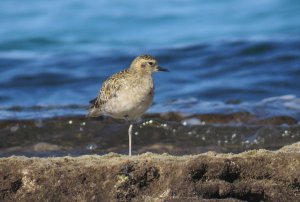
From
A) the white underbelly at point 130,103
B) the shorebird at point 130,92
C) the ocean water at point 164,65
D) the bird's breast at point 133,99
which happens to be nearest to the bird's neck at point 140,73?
the shorebird at point 130,92

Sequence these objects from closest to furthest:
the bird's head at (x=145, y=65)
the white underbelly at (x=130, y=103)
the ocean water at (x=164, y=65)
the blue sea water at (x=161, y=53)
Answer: the white underbelly at (x=130, y=103)
the bird's head at (x=145, y=65)
the ocean water at (x=164, y=65)
the blue sea water at (x=161, y=53)

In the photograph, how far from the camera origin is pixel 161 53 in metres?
19.0

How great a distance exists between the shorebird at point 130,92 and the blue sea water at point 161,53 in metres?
4.04

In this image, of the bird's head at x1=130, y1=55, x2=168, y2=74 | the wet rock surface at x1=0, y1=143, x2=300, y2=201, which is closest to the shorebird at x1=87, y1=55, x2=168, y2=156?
the bird's head at x1=130, y1=55, x2=168, y2=74

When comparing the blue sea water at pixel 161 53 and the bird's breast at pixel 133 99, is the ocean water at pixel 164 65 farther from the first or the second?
the bird's breast at pixel 133 99

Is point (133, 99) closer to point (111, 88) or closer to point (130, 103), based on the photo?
point (130, 103)

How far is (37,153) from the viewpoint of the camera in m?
9.38

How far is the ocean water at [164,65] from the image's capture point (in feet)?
35.2

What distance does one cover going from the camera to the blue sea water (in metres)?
14.1

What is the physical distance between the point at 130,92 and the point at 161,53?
36.6ft

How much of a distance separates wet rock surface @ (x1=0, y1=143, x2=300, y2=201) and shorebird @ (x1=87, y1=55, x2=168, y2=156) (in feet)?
7.45

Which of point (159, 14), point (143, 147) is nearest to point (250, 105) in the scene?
point (143, 147)

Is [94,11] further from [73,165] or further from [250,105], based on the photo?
[73,165]

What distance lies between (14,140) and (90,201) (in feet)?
16.3
